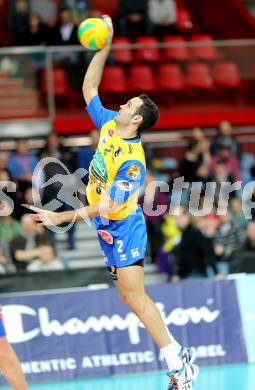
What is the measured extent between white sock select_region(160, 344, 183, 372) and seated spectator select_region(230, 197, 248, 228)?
665cm

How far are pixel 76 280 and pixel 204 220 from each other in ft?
8.72

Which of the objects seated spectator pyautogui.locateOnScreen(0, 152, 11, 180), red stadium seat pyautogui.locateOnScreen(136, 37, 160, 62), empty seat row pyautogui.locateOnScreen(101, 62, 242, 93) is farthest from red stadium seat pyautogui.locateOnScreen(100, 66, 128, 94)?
seated spectator pyautogui.locateOnScreen(0, 152, 11, 180)

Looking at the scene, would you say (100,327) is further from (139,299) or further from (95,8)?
(95,8)

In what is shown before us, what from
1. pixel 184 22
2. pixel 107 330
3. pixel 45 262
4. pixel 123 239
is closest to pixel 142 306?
pixel 123 239

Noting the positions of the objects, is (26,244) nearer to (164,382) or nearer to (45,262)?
(45,262)

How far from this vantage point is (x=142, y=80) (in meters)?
20.3

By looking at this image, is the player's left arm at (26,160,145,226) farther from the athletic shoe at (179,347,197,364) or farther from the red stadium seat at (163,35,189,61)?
the red stadium seat at (163,35,189,61)

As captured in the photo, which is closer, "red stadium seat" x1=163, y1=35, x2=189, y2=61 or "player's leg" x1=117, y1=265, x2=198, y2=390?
"player's leg" x1=117, y1=265, x2=198, y2=390

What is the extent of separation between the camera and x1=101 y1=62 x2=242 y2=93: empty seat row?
19516 millimetres

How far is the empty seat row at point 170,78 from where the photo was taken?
64.0ft

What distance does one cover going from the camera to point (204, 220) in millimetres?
16516

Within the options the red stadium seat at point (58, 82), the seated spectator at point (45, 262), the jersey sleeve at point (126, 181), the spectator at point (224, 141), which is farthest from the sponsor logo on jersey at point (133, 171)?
the red stadium seat at point (58, 82)

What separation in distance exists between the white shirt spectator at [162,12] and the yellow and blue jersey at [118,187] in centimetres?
1204

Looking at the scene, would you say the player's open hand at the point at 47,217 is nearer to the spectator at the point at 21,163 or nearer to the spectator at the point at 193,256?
the spectator at the point at 193,256
